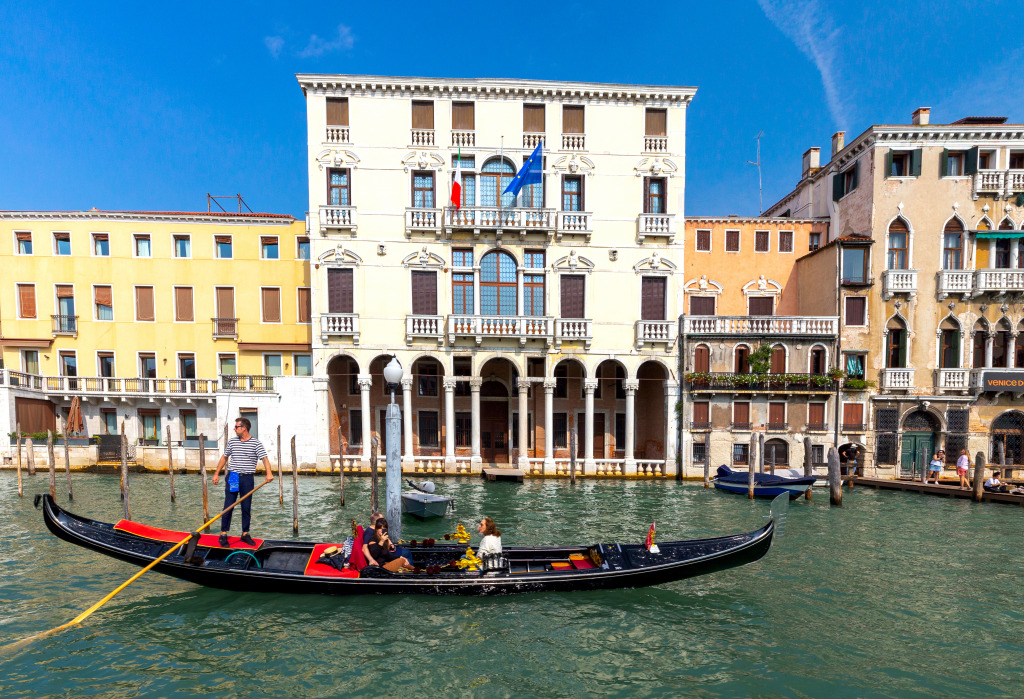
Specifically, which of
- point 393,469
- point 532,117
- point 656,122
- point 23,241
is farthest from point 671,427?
point 23,241

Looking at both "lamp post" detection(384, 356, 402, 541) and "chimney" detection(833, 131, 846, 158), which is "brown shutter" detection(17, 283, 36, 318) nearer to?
"lamp post" detection(384, 356, 402, 541)

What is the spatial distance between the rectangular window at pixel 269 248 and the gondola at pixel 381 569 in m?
14.7

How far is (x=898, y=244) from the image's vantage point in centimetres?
1892

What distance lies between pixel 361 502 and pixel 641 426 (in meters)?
12.8

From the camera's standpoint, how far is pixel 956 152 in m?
A: 18.5

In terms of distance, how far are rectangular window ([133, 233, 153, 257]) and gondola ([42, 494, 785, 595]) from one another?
16244 millimetres

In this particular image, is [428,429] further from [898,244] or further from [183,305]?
[898,244]

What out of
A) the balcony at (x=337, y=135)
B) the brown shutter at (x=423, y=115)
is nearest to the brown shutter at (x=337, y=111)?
the balcony at (x=337, y=135)

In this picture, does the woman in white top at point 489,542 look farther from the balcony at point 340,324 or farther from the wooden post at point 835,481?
the wooden post at point 835,481

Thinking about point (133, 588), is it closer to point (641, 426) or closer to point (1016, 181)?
point (641, 426)

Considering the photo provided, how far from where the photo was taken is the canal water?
5832 mm

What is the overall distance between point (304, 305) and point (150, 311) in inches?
250

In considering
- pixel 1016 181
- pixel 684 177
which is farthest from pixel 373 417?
pixel 1016 181

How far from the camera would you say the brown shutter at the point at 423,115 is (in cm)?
1848
